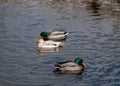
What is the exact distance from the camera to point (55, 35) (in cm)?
3105

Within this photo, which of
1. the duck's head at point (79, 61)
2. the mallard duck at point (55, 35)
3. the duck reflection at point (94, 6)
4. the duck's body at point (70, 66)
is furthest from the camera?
the duck reflection at point (94, 6)

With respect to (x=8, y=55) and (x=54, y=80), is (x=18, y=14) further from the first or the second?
(x=54, y=80)

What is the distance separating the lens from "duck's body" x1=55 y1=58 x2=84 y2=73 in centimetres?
2323

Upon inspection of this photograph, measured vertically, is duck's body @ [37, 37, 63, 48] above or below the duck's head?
below

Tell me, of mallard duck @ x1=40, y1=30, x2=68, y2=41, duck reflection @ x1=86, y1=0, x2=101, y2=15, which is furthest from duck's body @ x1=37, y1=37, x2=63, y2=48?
duck reflection @ x1=86, y1=0, x2=101, y2=15

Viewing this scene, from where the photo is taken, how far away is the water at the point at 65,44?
22.2 m

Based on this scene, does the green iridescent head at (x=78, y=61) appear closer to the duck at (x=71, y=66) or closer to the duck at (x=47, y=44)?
the duck at (x=71, y=66)

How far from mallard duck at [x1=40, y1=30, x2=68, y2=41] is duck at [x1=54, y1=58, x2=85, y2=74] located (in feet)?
22.8

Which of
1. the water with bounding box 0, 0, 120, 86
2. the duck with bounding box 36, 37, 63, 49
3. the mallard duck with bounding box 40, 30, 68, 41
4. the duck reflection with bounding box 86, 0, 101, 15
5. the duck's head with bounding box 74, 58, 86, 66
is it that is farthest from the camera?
the duck reflection with bounding box 86, 0, 101, 15

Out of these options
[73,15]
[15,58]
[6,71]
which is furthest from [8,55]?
[73,15]

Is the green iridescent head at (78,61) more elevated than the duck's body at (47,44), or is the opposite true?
the green iridescent head at (78,61)

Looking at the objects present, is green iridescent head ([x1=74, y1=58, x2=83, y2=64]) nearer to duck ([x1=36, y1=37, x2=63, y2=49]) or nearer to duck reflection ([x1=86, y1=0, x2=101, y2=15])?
duck ([x1=36, y1=37, x2=63, y2=49])

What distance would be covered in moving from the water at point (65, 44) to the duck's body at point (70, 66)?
41 cm

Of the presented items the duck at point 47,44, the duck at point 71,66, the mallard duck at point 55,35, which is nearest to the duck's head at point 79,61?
the duck at point 71,66
